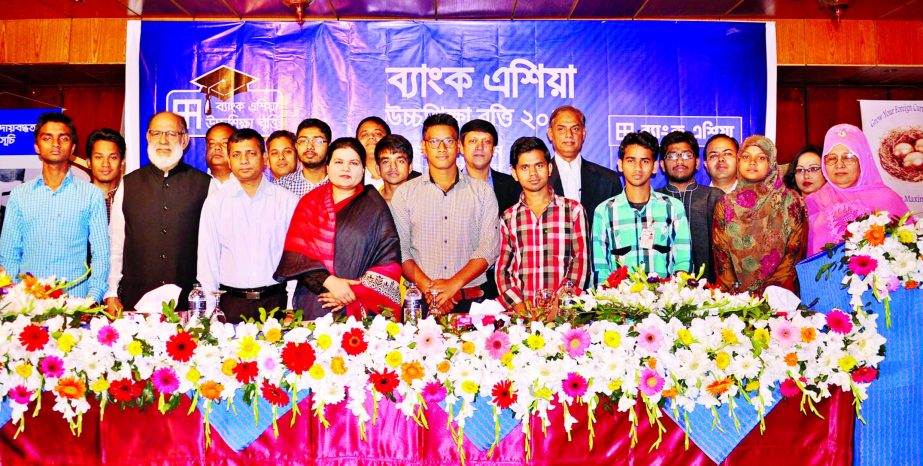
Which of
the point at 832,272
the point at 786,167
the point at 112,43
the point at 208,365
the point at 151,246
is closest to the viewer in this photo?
the point at 208,365

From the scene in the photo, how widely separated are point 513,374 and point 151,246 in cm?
234

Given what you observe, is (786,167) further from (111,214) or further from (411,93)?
(111,214)

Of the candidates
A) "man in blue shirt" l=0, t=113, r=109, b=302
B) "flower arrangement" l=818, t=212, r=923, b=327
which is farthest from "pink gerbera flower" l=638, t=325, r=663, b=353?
"man in blue shirt" l=0, t=113, r=109, b=302

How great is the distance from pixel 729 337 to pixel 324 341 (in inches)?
45.9

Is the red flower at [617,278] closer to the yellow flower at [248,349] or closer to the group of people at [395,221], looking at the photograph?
the group of people at [395,221]

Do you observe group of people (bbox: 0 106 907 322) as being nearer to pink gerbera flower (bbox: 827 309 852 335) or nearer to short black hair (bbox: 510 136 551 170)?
short black hair (bbox: 510 136 551 170)

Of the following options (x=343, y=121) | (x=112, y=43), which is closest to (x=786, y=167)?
(x=343, y=121)

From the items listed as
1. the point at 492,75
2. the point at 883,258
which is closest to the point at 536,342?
the point at 883,258

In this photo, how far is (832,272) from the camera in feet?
7.70

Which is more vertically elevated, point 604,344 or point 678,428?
point 604,344

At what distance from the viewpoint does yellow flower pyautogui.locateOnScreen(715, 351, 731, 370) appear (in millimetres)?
2043

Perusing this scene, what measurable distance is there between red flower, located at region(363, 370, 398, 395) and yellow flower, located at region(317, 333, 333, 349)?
0.16 metres

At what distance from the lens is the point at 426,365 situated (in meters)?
2.07

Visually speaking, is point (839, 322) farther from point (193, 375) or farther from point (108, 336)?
point (108, 336)
